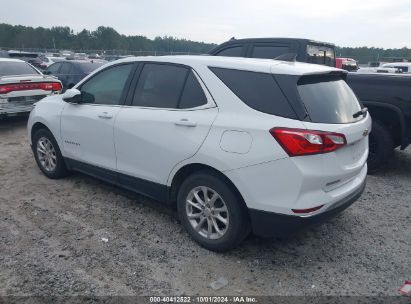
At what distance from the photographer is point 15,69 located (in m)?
8.62

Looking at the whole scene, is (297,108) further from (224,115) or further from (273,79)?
(224,115)

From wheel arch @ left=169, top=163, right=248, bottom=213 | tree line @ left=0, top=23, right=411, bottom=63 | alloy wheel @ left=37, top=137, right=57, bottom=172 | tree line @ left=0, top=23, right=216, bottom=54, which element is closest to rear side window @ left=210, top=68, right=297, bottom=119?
wheel arch @ left=169, top=163, right=248, bottom=213

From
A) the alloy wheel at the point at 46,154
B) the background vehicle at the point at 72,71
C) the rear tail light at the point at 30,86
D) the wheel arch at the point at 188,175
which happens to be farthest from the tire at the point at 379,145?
the background vehicle at the point at 72,71

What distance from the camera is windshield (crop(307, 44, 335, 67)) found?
270 inches

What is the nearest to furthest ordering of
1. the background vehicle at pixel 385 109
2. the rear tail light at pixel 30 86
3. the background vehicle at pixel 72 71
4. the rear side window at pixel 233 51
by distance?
the background vehicle at pixel 385 109, the rear side window at pixel 233 51, the rear tail light at pixel 30 86, the background vehicle at pixel 72 71

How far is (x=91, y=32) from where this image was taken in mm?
78750

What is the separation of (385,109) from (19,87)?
7.27m

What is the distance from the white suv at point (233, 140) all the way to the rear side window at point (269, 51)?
3556 millimetres

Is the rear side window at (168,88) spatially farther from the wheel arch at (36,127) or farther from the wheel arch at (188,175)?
the wheel arch at (36,127)

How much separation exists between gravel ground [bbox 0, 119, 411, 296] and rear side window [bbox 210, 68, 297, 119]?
138cm

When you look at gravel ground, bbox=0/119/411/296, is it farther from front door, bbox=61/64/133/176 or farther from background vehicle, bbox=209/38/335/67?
background vehicle, bbox=209/38/335/67

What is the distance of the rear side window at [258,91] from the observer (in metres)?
2.87

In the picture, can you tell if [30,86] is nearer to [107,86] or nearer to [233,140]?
[107,86]

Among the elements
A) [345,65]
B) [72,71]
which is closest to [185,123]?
[72,71]
